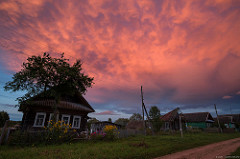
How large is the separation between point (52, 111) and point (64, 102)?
6.65ft

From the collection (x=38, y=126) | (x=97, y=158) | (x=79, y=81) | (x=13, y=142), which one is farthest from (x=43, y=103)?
(x=97, y=158)

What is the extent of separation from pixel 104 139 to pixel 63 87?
25.6 feet

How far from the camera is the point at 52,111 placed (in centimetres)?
1761

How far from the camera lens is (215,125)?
3528cm

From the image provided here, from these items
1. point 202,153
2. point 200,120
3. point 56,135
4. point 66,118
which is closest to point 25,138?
point 56,135

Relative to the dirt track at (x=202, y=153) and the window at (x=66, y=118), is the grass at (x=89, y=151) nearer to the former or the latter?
the dirt track at (x=202, y=153)

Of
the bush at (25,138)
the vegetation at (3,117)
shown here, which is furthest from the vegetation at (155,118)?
the vegetation at (3,117)

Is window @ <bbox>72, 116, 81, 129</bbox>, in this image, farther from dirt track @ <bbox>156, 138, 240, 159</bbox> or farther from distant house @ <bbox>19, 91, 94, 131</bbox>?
dirt track @ <bbox>156, 138, 240, 159</bbox>

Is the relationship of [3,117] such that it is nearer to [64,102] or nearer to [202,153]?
[64,102]

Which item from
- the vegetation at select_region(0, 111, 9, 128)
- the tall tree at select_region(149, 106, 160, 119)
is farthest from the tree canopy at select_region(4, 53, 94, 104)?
the vegetation at select_region(0, 111, 9, 128)

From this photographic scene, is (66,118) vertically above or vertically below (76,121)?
above

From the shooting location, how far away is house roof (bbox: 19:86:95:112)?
1638 cm

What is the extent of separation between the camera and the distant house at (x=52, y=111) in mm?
16422

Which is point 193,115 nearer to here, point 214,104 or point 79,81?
point 214,104
